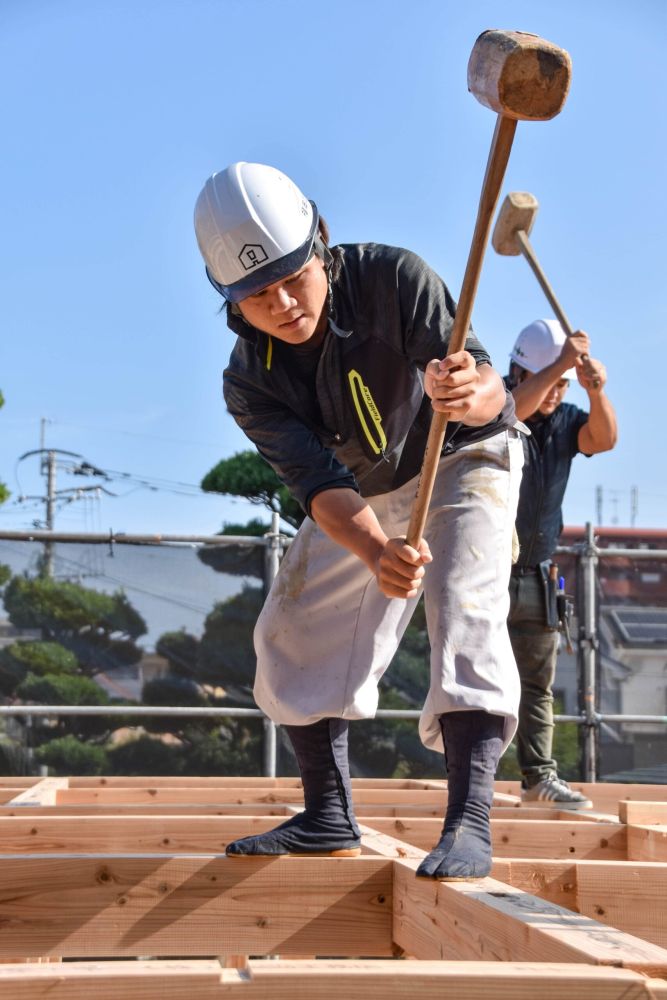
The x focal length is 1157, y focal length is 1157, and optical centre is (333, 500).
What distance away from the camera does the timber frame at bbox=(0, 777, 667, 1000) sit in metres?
1.45

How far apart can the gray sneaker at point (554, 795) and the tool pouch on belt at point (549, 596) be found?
626 mm

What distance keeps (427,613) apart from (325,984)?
1429 mm

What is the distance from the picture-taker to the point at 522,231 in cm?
500

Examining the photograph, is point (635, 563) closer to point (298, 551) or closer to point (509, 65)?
point (298, 551)

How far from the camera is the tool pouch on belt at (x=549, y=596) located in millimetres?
4891

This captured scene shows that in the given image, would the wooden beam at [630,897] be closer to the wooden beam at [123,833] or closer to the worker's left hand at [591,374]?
the wooden beam at [123,833]

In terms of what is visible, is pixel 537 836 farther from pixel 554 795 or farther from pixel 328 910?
pixel 554 795

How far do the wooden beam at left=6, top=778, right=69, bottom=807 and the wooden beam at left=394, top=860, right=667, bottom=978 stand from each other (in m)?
2.07

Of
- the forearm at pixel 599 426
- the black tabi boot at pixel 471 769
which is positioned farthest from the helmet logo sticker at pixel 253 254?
the forearm at pixel 599 426

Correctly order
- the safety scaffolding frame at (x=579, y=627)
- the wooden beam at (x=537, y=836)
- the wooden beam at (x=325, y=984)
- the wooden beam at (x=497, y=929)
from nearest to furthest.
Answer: the wooden beam at (x=325, y=984) < the wooden beam at (x=497, y=929) < the wooden beam at (x=537, y=836) < the safety scaffolding frame at (x=579, y=627)

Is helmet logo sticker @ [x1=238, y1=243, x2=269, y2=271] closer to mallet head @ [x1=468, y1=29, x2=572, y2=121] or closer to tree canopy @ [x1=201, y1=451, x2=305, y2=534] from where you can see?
mallet head @ [x1=468, y1=29, x2=572, y2=121]

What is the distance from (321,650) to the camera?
2934 millimetres

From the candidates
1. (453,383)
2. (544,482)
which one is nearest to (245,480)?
(544,482)

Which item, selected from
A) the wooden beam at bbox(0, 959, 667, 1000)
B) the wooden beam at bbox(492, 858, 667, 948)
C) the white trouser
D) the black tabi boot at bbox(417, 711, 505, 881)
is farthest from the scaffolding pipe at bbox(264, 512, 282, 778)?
the wooden beam at bbox(0, 959, 667, 1000)
